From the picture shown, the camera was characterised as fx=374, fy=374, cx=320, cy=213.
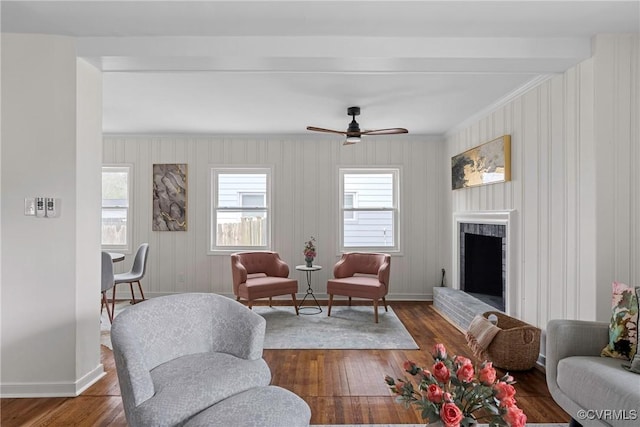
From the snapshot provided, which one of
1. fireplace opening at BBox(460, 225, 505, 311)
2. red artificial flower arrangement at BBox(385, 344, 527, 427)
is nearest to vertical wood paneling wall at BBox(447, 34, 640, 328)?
fireplace opening at BBox(460, 225, 505, 311)

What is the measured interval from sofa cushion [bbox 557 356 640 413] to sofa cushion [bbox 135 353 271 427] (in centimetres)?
157

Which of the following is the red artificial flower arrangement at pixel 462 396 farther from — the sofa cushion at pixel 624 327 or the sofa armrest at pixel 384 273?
the sofa armrest at pixel 384 273

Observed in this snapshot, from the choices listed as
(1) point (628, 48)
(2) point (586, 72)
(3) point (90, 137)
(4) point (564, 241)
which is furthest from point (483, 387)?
(3) point (90, 137)

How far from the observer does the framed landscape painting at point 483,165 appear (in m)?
3.57

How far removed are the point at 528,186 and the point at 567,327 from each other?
1.50 m

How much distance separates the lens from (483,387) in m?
1.22

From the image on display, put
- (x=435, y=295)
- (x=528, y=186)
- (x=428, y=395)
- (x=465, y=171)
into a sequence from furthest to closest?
(x=435, y=295), (x=465, y=171), (x=528, y=186), (x=428, y=395)

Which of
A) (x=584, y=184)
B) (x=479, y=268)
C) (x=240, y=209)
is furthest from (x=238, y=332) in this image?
(x=240, y=209)

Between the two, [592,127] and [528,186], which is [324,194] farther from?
[592,127]

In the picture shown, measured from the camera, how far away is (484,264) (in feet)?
14.2

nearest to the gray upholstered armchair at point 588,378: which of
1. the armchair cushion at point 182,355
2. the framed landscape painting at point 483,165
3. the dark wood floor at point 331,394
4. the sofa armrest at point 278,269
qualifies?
the dark wood floor at point 331,394

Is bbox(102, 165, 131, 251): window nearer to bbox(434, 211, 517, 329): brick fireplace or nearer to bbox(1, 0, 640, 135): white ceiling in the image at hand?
bbox(1, 0, 640, 135): white ceiling

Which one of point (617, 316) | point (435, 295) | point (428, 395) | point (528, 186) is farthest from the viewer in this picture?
point (435, 295)

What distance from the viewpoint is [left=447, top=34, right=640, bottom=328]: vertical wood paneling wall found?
2436 mm
